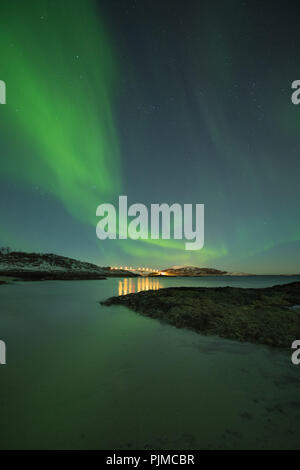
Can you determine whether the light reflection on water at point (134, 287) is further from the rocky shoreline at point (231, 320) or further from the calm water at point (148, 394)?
the calm water at point (148, 394)

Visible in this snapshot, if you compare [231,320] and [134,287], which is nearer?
[231,320]

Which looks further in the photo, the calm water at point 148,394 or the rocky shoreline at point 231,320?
the rocky shoreline at point 231,320

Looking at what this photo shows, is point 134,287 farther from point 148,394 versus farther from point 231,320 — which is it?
point 148,394

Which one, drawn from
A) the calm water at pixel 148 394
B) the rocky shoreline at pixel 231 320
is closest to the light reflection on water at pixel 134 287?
the rocky shoreline at pixel 231 320

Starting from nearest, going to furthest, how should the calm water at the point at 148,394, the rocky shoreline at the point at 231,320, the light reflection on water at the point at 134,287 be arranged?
1. the calm water at the point at 148,394
2. the rocky shoreline at the point at 231,320
3. the light reflection on water at the point at 134,287

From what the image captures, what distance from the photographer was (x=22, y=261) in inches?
5379

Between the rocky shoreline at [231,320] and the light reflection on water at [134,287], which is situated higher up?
the rocky shoreline at [231,320]

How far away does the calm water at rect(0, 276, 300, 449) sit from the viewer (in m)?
3.82

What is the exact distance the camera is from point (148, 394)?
204 inches

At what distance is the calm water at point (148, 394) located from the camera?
382cm

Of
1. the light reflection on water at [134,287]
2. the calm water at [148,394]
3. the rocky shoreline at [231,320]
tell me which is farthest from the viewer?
the light reflection on water at [134,287]

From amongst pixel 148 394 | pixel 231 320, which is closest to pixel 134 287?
pixel 231 320
